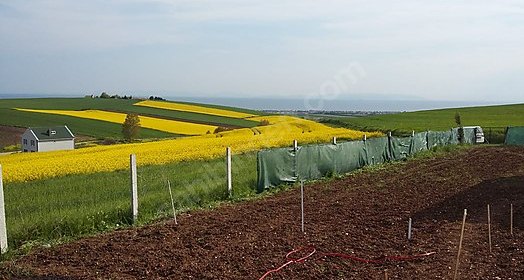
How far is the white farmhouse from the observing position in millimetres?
53500

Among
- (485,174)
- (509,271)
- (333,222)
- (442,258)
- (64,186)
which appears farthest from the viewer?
(485,174)

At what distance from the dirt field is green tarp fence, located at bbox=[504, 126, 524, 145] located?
23052 millimetres

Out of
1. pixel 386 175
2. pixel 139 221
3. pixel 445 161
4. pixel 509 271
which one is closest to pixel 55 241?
pixel 139 221

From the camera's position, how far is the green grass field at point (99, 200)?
346 inches

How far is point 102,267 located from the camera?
690cm

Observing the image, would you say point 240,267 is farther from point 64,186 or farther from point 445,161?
point 445,161

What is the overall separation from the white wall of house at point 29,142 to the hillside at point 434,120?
106ft

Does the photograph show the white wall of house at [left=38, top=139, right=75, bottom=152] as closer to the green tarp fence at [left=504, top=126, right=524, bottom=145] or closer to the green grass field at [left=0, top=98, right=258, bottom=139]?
the green grass field at [left=0, top=98, right=258, bottom=139]

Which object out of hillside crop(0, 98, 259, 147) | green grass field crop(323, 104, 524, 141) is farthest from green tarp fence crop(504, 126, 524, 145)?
hillside crop(0, 98, 259, 147)

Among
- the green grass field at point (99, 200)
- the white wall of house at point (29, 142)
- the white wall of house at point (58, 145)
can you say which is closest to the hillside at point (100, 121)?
the white wall of house at point (29, 142)

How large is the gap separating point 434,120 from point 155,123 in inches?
1439

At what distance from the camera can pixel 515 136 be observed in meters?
34.5

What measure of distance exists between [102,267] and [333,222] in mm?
4426

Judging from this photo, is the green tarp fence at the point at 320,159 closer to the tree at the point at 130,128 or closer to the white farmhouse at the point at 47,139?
the tree at the point at 130,128
